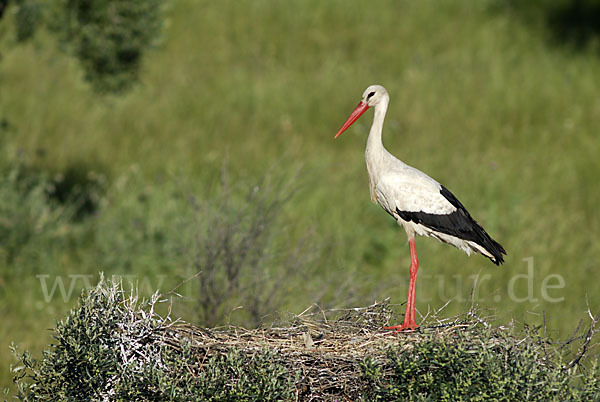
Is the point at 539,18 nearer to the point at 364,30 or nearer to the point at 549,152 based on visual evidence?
the point at 364,30

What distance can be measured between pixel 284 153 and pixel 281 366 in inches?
277

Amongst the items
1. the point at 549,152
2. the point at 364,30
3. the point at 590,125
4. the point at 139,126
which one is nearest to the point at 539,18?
the point at 364,30

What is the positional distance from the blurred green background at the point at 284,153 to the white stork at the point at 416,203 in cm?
67

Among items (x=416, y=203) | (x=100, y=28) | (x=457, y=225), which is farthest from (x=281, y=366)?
(x=100, y=28)

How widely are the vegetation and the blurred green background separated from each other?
2.73 feet

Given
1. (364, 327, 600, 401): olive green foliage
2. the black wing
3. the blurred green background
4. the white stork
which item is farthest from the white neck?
(364, 327, 600, 401): olive green foliage

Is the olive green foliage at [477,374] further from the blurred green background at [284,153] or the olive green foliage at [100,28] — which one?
the olive green foliage at [100,28]

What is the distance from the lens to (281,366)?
410 centimetres

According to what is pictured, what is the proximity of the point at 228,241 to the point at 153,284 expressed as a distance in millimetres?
3320

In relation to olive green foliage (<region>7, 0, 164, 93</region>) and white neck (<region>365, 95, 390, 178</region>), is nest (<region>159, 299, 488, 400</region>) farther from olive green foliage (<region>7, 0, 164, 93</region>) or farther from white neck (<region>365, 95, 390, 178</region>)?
olive green foliage (<region>7, 0, 164, 93</region>)

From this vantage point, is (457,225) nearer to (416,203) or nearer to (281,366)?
(416,203)

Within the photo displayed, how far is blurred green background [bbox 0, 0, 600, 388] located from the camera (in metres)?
8.32

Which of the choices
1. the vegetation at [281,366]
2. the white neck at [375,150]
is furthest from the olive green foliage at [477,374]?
the white neck at [375,150]

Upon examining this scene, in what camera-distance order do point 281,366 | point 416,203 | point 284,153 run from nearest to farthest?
point 281,366, point 416,203, point 284,153
